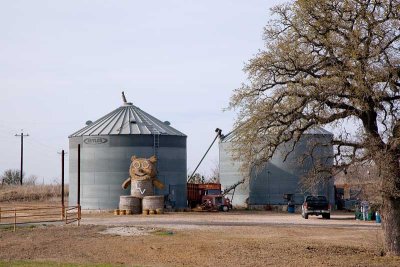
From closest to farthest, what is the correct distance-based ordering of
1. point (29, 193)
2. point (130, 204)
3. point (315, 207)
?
point (315, 207), point (130, 204), point (29, 193)

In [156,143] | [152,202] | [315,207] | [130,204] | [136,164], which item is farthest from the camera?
[156,143]

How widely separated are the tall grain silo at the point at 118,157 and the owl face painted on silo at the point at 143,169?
3751mm

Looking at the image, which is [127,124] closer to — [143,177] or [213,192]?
[143,177]

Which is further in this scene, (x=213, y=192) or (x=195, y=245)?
(x=213, y=192)

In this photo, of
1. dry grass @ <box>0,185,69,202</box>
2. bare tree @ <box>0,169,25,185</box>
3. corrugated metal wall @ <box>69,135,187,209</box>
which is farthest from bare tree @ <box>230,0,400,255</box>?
bare tree @ <box>0,169,25,185</box>

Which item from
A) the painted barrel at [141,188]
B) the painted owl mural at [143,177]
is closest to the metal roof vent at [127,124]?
the painted owl mural at [143,177]

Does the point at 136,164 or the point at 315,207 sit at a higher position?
the point at 136,164

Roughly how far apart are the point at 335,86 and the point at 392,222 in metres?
6.05

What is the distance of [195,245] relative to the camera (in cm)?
2997

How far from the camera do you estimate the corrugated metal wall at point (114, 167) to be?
60.5 m

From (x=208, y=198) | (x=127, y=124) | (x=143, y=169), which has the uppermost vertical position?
(x=127, y=124)

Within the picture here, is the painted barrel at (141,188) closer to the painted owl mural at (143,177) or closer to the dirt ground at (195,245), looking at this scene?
the painted owl mural at (143,177)

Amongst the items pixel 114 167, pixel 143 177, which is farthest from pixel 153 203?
pixel 114 167

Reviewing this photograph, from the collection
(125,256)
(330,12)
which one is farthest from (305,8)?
(125,256)
